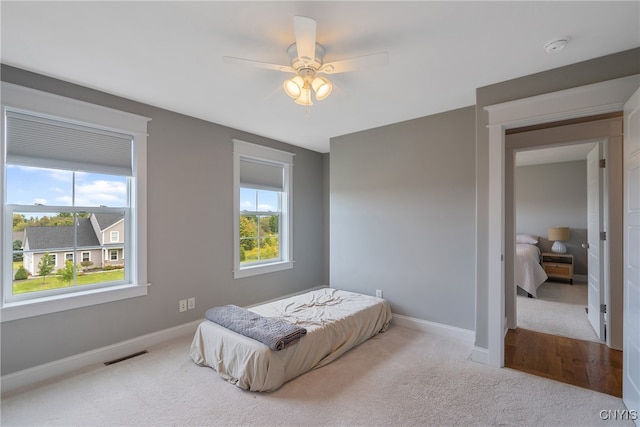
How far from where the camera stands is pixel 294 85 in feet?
6.63

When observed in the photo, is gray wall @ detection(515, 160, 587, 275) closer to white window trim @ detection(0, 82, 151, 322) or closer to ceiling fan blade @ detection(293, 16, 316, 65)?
ceiling fan blade @ detection(293, 16, 316, 65)

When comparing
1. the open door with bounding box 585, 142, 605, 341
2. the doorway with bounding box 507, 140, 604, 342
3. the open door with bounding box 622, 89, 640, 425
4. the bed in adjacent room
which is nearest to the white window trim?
the open door with bounding box 622, 89, 640, 425

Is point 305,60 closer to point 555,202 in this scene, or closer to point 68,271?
point 68,271

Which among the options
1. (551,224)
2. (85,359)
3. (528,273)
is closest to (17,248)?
(85,359)

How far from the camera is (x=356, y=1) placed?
1.59 metres

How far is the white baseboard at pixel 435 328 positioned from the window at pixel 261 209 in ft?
6.09

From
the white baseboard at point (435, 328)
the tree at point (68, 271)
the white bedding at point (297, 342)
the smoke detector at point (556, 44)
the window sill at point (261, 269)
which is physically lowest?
the white baseboard at point (435, 328)

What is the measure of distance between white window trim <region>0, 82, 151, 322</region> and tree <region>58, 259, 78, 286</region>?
0.14 m

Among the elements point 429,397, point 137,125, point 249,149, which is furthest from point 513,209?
point 137,125

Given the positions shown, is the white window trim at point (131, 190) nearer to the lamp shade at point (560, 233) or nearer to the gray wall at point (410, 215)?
the gray wall at point (410, 215)

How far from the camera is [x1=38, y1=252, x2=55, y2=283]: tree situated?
8.10 feet

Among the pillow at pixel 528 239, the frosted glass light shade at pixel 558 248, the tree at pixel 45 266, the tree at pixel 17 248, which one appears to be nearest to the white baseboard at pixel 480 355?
the tree at pixel 45 266

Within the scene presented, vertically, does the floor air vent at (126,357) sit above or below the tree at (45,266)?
below

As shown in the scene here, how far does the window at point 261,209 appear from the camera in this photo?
12.8 ft
